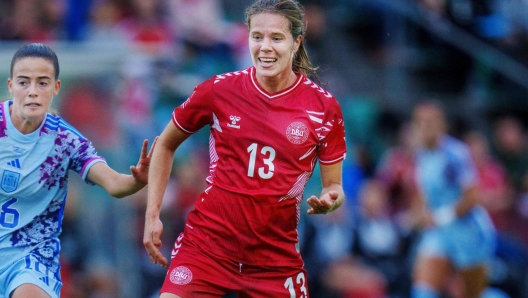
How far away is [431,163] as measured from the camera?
9.21m

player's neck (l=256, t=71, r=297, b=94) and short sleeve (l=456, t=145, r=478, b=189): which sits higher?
player's neck (l=256, t=71, r=297, b=94)

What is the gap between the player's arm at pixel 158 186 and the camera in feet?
16.9

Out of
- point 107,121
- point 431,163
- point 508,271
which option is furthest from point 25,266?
point 508,271

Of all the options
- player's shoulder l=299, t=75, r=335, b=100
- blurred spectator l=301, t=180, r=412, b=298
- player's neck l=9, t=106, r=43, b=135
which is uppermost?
player's shoulder l=299, t=75, r=335, b=100

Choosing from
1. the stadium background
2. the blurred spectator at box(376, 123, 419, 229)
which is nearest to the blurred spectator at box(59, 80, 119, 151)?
the stadium background

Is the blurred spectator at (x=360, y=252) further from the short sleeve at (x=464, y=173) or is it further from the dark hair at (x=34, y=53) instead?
the dark hair at (x=34, y=53)

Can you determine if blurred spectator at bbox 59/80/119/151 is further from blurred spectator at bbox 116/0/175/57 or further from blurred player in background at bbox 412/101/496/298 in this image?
blurred player in background at bbox 412/101/496/298

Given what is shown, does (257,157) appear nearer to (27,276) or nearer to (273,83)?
(273,83)

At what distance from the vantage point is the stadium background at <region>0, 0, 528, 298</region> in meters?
9.27

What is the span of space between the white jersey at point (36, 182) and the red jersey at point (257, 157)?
0.65 m

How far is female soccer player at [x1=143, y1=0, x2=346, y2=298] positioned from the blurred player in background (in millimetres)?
3982

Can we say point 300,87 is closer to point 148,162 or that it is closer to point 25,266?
point 148,162

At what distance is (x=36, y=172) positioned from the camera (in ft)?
17.1

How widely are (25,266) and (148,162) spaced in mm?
889
